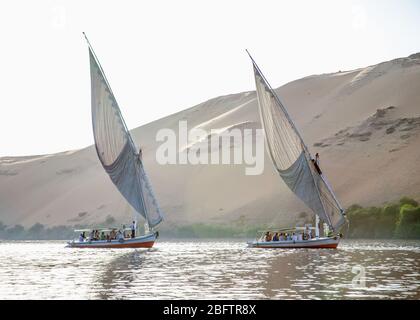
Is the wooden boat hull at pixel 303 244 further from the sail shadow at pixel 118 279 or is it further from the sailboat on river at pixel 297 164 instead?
the sail shadow at pixel 118 279

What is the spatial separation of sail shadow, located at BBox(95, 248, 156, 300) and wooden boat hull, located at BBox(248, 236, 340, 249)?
54.0 feet

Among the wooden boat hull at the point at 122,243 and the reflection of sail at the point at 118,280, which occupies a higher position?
the wooden boat hull at the point at 122,243

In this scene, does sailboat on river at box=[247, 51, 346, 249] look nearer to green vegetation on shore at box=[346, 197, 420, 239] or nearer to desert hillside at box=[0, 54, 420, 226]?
green vegetation on shore at box=[346, 197, 420, 239]

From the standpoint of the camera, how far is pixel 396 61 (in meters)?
129

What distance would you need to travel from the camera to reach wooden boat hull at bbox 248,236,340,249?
53.0 metres

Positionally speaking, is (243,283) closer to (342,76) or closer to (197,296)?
(197,296)

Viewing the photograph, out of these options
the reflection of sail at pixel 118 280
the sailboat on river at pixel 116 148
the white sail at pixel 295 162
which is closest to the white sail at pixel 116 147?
the sailboat on river at pixel 116 148

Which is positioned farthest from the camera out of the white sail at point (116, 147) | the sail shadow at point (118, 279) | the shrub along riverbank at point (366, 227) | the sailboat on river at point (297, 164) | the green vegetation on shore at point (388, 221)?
the shrub along riverbank at point (366, 227)

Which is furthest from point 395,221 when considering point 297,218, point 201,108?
point 201,108

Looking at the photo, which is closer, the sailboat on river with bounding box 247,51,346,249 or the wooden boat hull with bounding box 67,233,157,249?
the sailboat on river with bounding box 247,51,346,249

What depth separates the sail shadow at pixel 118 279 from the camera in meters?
23.6

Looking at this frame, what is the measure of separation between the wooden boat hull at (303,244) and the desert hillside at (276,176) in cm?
2666

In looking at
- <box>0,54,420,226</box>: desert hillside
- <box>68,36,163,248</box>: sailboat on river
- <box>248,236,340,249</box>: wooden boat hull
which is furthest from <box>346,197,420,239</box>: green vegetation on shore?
<box>68,36,163,248</box>: sailboat on river
